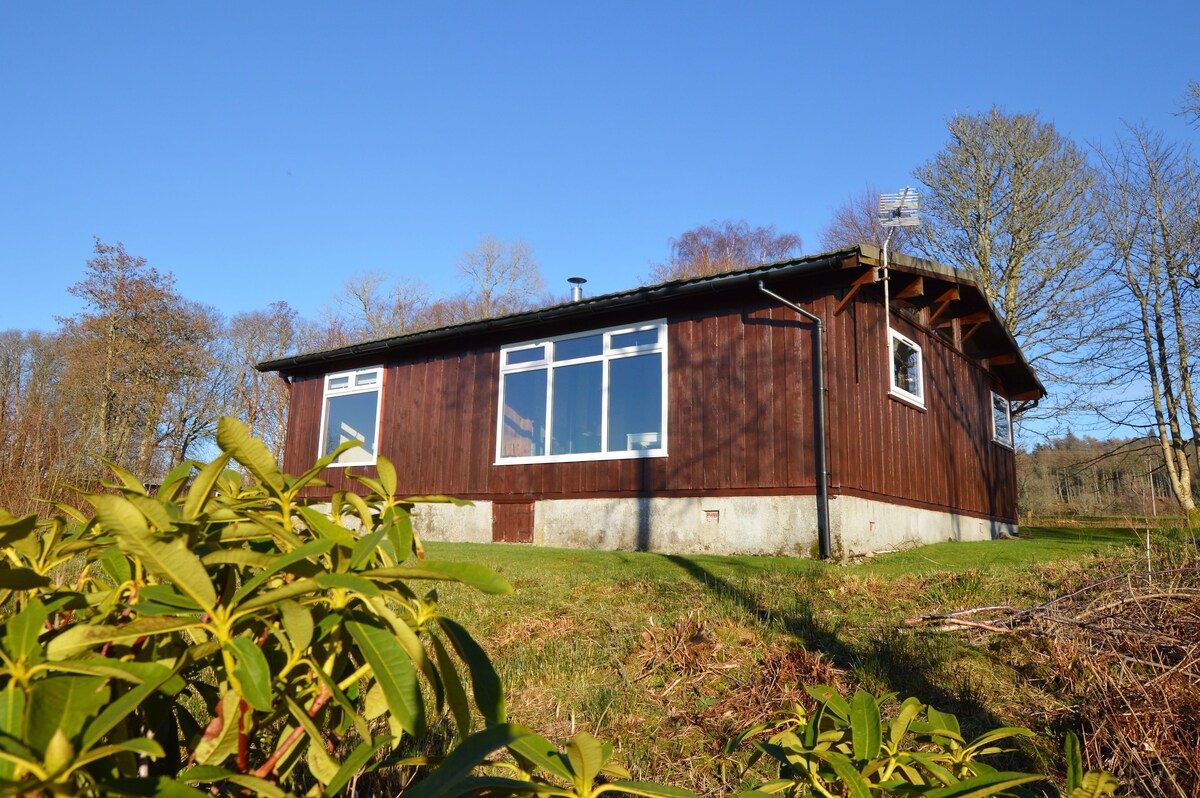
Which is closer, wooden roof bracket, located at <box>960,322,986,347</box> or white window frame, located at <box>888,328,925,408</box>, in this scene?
white window frame, located at <box>888,328,925,408</box>

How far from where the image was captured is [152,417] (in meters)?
25.7

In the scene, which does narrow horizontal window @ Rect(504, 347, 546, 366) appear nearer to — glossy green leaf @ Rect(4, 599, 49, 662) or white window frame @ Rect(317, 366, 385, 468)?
white window frame @ Rect(317, 366, 385, 468)

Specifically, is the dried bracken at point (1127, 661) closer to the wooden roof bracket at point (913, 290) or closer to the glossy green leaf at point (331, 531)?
the glossy green leaf at point (331, 531)

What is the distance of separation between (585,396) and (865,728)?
908 cm

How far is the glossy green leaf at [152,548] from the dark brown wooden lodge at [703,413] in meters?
7.71

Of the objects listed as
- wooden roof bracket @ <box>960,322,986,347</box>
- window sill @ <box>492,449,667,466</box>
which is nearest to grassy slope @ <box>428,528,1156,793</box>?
window sill @ <box>492,449,667,466</box>

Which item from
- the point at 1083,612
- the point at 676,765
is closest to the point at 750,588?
the point at 1083,612

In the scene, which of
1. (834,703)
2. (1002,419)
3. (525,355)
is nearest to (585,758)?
(834,703)

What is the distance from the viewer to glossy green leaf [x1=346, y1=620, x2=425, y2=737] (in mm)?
654

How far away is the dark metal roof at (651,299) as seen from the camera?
27.0 feet

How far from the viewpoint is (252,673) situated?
27.9 inches

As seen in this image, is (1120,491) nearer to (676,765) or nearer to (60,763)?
(676,765)

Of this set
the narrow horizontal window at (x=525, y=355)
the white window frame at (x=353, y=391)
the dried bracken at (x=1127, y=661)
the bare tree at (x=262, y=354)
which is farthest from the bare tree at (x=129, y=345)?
the dried bracken at (x=1127, y=661)

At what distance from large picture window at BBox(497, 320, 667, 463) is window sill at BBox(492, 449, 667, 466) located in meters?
0.01
